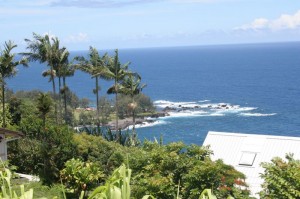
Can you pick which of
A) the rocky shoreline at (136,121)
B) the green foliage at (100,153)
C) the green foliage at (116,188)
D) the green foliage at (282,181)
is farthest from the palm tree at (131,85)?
the rocky shoreline at (136,121)

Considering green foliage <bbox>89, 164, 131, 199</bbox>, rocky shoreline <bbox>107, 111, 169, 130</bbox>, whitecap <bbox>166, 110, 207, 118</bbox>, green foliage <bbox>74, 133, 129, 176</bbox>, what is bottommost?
whitecap <bbox>166, 110, 207, 118</bbox>

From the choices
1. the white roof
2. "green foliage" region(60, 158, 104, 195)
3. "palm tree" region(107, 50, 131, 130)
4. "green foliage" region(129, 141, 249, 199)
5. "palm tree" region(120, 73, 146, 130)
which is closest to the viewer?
"green foliage" region(129, 141, 249, 199)

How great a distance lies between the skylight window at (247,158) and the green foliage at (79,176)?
289 inches

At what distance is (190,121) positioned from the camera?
86250 mm

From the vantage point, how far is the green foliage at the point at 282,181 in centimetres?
1146

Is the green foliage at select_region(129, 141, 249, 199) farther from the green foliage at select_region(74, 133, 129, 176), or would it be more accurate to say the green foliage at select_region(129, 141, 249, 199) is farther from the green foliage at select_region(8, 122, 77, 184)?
the green foliage at select_region(74, 133, 129, 176)

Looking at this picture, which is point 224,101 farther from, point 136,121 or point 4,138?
point 4,138

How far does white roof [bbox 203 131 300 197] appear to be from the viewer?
71.1ft

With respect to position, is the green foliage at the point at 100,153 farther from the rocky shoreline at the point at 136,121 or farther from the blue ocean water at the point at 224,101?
the rocky shoreline at the point at 136,121

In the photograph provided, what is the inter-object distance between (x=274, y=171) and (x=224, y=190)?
1.78 meters

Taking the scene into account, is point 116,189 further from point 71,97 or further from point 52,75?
point 71,97

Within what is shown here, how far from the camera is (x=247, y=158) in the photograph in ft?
73.6

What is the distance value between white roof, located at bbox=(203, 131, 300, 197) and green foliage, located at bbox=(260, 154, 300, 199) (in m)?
8.63

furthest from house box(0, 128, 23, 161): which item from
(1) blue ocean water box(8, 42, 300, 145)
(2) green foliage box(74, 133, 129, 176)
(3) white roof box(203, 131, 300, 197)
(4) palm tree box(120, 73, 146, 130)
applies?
(1) blue ocean water box(8, 42, 300, 145)
